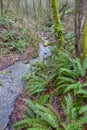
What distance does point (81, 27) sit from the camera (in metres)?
9.31

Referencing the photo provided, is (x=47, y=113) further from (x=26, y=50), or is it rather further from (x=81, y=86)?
(x=26, y=50)

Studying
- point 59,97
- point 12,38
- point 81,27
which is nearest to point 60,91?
point 59,97

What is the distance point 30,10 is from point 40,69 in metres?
23.4

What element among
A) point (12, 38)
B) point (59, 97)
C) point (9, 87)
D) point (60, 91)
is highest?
point (12, 38)

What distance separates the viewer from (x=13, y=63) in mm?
14344

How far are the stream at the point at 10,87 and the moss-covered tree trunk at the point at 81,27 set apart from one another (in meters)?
3.05

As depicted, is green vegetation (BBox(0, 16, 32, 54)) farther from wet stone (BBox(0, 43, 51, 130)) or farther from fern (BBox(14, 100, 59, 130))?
fern (BBox(14, 100, 59, 130))

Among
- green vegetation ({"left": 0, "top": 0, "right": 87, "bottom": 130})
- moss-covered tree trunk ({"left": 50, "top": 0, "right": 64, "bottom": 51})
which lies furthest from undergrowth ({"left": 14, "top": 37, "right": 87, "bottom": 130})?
moss-covered tree trunk ({"left": 50, "top": 0, "right": 64, "bottom": 51})

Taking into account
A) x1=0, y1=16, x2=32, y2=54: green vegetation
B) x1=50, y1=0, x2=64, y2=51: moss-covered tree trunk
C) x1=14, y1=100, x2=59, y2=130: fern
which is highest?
x1=50, y1=0, x2=64, y2=51: moss-covered tree trunk

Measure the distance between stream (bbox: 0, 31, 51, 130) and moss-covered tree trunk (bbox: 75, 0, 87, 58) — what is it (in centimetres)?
305

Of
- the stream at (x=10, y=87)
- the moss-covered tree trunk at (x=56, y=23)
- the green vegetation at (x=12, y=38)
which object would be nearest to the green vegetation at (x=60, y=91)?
the moss-covered tree trunk at (x=56, y=23)

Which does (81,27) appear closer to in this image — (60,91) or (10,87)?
(60,91)

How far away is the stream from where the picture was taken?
27.5 feet

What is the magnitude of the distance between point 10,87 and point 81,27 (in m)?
Result: 4.01
